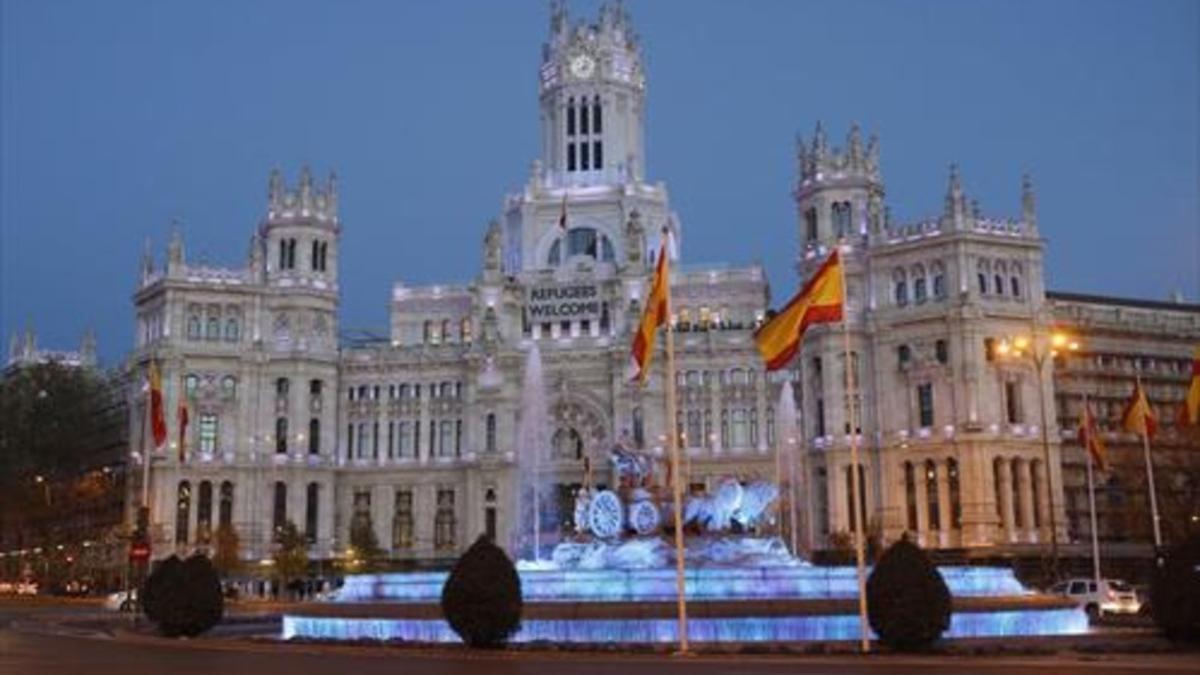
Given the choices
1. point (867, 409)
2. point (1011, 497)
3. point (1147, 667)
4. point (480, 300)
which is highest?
point (480, 300)

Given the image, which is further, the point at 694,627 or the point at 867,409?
the point at 867,409

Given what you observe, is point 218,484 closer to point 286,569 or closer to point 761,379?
point 286,569

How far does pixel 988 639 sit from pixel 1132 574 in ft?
213

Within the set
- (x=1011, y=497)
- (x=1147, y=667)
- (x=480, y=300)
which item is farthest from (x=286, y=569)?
(x=1147, y=667)

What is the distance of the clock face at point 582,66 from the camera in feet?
467

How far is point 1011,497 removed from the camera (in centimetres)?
10256

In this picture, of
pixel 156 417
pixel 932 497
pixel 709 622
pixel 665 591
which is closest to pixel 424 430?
pixel 932 497

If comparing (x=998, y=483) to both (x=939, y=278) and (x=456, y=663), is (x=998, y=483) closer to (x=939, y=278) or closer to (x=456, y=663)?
(x=939, y=278)

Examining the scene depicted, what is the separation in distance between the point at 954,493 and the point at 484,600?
236ft

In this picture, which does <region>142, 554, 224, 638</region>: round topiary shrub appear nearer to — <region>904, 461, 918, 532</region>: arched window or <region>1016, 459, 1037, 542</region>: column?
<region>904, 461, 918, 532</region>: arched window

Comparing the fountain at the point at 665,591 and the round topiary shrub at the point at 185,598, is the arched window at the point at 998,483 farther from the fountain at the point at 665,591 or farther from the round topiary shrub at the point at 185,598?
the round topiary shrub at the point at 185,598

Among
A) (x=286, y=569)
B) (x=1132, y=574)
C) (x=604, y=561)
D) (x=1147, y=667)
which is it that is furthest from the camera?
(x=286, y=569)

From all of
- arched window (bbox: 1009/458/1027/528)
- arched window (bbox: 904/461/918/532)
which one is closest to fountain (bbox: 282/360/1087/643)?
arched window (bbox: 1009/458/1027/528)

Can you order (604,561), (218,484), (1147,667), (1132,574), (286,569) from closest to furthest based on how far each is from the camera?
(1147,667) → (604,561) → (1132,574) → (286,569) → (218,484)
